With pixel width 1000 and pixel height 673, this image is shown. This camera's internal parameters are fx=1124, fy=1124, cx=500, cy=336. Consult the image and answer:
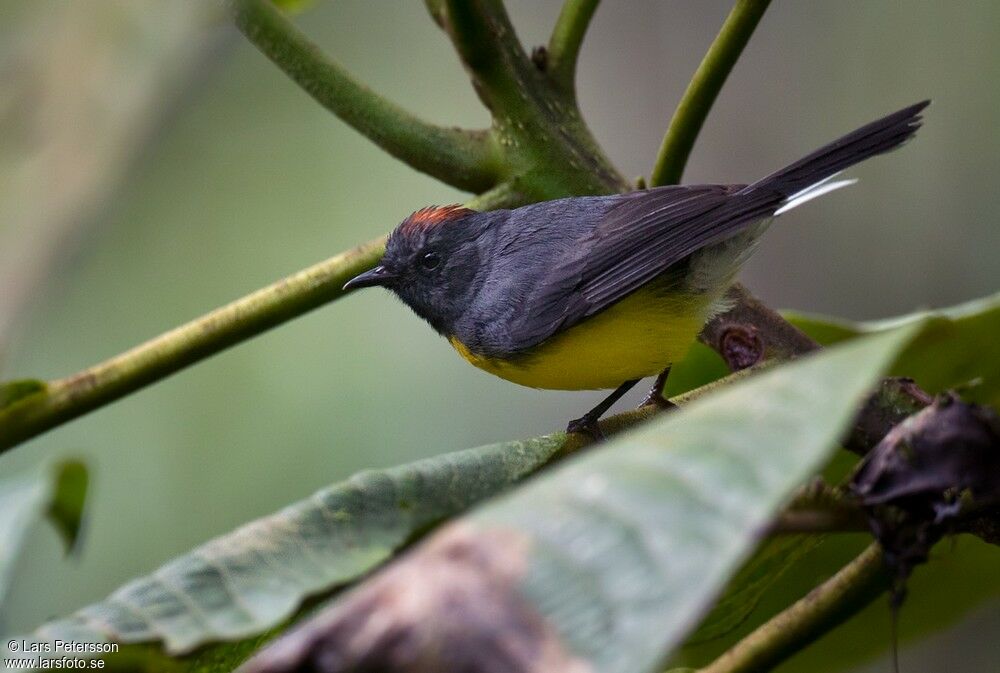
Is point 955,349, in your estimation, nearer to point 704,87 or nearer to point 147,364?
point 704,87

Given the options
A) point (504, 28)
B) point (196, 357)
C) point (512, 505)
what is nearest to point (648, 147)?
point (504, 28)

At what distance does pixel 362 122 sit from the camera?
8.07 feet

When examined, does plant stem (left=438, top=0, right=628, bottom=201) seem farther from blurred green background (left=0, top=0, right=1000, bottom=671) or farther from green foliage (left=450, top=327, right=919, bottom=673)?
blurred green background (left=0, top=0, right=1000, bottom=671)

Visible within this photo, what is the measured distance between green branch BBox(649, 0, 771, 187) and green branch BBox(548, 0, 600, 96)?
28cm

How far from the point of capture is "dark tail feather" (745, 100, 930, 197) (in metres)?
2.68

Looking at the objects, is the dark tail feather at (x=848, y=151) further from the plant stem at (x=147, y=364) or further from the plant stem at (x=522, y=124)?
the plant stem at (x=147, y=364)

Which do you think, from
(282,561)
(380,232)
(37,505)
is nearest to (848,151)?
(282,561)

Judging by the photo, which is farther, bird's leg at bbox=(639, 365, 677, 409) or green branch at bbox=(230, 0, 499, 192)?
bird's leg at bbox=(639, 365, 677, 409)

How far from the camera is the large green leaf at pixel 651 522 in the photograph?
0.91 metres

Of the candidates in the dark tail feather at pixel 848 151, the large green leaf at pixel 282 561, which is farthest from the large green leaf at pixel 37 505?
the dark tail feather at pixel 848 151

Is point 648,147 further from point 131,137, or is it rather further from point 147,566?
point 131,137

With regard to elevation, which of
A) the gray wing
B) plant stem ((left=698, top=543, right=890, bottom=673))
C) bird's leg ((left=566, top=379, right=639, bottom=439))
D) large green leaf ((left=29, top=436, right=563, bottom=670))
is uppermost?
the gray wing

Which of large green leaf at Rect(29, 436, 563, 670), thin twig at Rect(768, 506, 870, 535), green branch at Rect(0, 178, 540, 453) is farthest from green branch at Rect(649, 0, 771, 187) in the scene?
thin twig at Rect(768, 506, 870, 535)

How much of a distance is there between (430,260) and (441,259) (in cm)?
4
